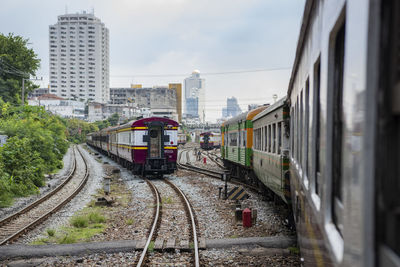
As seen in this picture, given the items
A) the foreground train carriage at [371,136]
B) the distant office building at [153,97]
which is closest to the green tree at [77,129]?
the distant office building at [153,97]

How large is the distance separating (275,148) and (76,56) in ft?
474

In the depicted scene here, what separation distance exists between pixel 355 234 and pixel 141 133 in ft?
59.8

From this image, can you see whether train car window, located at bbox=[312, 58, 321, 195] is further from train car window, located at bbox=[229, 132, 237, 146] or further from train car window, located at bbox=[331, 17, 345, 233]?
train car window, located at bbox=[229, 132, 237, 146]

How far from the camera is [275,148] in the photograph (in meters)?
8.22

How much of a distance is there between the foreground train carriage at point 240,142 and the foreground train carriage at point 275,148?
2.09m

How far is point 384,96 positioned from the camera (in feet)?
3.67

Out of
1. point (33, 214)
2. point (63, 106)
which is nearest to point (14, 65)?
point (33, 214)

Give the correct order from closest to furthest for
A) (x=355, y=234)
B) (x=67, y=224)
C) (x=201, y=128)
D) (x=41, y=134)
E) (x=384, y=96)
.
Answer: (x=384, y=96), (x=355, y=234), (x=67, y=224), (x=41, y=134), (x=201, y=128)

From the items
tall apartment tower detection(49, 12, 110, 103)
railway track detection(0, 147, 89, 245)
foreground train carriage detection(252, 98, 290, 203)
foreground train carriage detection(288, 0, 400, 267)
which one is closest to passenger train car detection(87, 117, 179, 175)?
railway track detection(0, 147, 89, 245)

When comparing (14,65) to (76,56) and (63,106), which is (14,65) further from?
(76,56)

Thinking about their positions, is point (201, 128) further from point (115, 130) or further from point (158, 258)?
point (158, 258)

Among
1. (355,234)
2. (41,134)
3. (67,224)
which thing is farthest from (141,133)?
(355,234)

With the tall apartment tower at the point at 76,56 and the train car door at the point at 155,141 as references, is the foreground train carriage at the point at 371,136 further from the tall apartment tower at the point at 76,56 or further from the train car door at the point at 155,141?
the tall apartment tower at the point at 76,56

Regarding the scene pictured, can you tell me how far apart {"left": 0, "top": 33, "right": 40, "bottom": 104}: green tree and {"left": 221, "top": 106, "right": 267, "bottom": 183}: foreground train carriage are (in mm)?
24748
